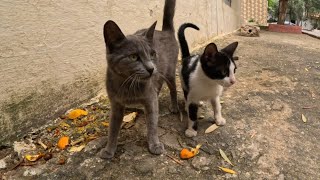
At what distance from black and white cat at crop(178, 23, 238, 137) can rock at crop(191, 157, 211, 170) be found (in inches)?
12.5

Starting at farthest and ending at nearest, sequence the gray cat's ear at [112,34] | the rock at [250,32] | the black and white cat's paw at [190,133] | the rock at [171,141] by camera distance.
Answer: the rock at [250,32], the black and white cat's paw at [190,133], the rock at [171,141], the gray cat's ear at [112,34]

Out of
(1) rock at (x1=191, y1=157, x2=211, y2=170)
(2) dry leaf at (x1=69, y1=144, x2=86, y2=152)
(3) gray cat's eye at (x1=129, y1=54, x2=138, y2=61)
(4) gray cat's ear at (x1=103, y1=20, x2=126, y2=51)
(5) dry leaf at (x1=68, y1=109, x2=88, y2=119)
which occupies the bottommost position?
(1) rock at (x1=191, y1=157, x2=211, y2=170)

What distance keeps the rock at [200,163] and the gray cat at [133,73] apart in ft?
0.89

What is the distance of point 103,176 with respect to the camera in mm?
2281

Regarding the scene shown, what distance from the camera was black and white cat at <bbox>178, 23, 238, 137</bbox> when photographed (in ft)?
8.37

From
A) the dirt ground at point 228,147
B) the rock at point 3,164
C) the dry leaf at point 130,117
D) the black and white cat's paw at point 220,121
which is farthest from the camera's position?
the dry leaf at point 130,117

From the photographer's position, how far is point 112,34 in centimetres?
213

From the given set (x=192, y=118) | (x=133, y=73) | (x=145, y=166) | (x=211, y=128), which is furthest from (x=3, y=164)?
(x=211, y=128)

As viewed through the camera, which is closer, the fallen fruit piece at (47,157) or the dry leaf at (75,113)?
the fallen fruit piece at (47,157)

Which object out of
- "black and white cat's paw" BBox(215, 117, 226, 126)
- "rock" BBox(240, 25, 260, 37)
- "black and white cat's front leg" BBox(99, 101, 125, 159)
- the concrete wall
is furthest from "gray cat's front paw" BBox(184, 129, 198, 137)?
Answer: "rock" BBox(240, 25, 260, 37)

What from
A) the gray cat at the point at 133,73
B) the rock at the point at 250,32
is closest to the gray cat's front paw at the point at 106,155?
the gray cat at the point at 133,73

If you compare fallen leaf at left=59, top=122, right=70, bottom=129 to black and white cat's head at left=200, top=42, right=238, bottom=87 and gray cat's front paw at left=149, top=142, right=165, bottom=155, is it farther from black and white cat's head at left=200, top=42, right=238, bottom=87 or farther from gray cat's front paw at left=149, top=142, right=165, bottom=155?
black and white cat's head at left=200, top=42, right=238, bottom=87

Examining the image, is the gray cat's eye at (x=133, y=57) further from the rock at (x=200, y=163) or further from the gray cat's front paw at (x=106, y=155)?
the rock at (x=200, y=163)

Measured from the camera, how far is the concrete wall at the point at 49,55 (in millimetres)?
2529
